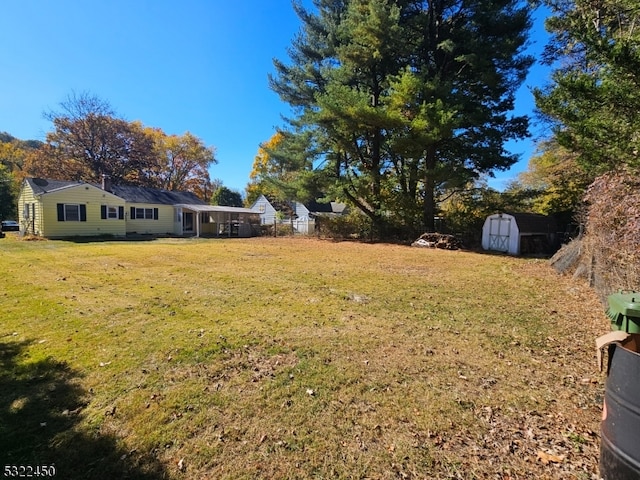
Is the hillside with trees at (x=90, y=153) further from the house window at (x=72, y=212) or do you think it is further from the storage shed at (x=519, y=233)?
the storage shed at (x=519, y=233)

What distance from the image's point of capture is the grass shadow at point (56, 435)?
2.08 meters

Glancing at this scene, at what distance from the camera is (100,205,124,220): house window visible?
20344 millimetres

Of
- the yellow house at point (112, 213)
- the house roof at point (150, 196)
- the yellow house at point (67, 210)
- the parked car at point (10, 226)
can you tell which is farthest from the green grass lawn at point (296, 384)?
the parked car at point (10, 226)

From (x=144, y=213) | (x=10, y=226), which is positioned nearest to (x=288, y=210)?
(x=144, y=213)

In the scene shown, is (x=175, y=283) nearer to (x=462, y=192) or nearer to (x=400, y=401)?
(x=400, y=401)

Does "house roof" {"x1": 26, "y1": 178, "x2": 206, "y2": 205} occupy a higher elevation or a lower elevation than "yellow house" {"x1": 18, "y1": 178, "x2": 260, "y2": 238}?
higher

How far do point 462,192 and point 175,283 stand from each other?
19.2 m

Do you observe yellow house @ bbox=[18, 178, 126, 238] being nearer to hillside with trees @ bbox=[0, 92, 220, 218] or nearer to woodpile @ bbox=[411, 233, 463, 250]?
hillside with trees @ bbox=[0, 92, 220, 218]

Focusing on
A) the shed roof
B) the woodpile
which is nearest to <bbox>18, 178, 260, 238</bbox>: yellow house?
the woodpile

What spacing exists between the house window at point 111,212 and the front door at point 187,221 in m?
4.70

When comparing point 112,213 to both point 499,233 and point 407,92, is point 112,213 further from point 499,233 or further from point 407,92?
point 499,233

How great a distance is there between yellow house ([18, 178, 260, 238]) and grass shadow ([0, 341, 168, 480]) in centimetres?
1930

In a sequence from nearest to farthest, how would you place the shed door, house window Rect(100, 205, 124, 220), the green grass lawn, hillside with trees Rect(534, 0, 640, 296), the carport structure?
the green grass lawn
hillside with trees Rect(534, 0, 640, 296)
the shed door
house window Rect(100, 205, 124, 220)
the carport structure

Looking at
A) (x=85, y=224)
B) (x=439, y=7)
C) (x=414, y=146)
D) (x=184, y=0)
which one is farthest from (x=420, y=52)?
(x=85, y=224)
